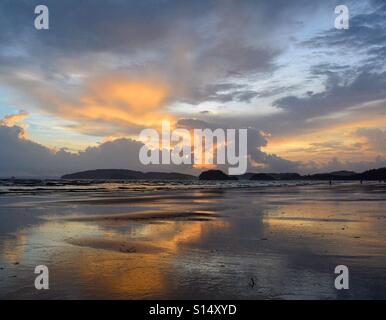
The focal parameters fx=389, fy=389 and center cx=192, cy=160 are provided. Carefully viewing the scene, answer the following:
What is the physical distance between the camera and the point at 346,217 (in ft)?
81.0

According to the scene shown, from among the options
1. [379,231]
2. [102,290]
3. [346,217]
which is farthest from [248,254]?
[346,217]

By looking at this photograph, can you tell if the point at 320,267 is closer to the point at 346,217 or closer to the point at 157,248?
the point at 157,248

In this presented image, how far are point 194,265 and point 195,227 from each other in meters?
8.52

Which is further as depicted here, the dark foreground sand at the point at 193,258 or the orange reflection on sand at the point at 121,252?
the orange reflection on sand at the point at 121,252

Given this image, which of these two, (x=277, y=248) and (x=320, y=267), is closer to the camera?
(x=320, y=267)

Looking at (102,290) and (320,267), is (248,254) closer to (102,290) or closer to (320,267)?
(320,267)

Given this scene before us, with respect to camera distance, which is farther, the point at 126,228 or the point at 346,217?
the point at 346,217

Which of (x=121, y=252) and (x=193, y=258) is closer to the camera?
(x=193, y=258)

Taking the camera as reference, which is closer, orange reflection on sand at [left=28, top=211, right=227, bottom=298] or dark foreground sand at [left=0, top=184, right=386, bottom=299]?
dark foreground sand at [left=0, top=184, right=386, bottom=299]

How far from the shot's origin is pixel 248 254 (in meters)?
13.5
